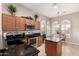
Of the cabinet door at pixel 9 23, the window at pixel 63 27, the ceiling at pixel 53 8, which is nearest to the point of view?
the ceiling at pixel 53 8

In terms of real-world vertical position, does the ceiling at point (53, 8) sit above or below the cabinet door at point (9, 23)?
above

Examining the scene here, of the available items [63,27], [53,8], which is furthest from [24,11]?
[63,27]

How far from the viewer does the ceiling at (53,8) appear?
148 cm

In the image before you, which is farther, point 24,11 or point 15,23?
point 15,23

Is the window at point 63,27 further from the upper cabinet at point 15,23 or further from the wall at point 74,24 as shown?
the upper cabinet at point 15,23

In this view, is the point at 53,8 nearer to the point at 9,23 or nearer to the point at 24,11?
the point at 24,11

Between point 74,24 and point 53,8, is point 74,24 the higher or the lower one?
the lower one

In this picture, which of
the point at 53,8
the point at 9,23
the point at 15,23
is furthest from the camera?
the point at 15,23

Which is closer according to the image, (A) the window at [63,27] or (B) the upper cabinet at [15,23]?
(A) the window at [63,27]

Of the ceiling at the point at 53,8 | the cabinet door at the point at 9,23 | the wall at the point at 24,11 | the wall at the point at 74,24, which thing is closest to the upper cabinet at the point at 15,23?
the cabinet door at the point at 9,23

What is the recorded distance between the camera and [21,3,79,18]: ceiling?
1482mm

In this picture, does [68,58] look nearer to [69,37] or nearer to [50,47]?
[69,37]

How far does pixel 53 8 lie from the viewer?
153 centimetres

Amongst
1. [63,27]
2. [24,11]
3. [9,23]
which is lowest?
[63,27]
